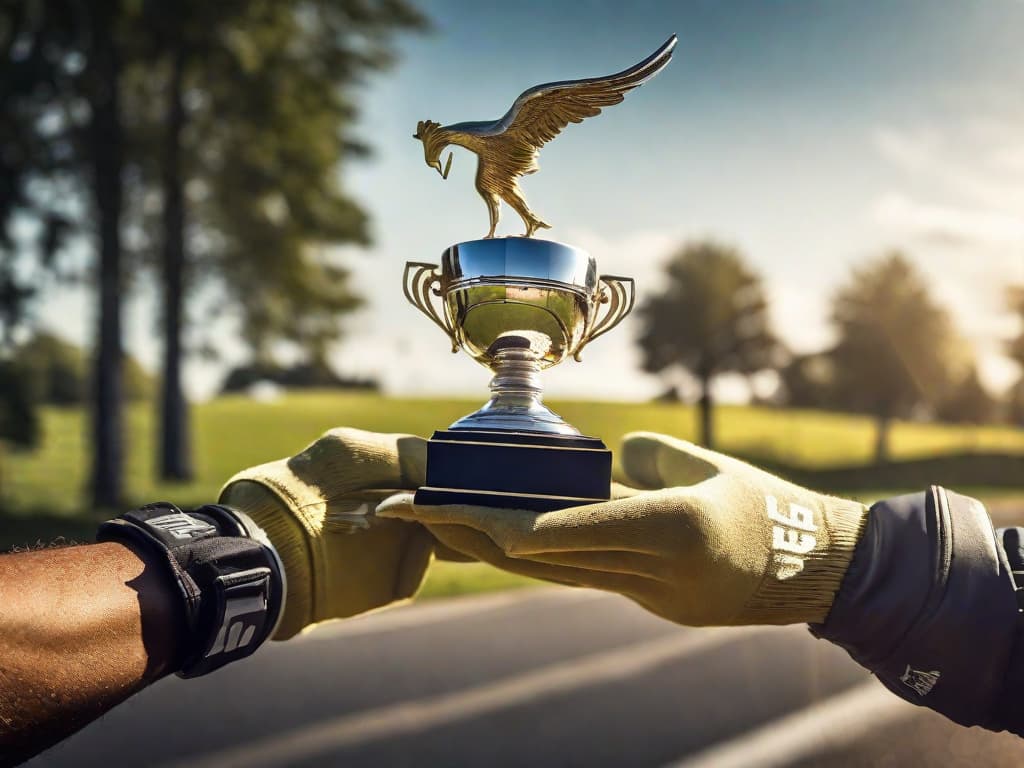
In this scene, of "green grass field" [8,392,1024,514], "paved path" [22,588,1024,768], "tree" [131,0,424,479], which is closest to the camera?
"paved path" [22,588,1024,768]

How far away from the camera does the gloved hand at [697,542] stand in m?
1.95

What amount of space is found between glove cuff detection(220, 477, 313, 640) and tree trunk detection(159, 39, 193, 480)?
42.2ft

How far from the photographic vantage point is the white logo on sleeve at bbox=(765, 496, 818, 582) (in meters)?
2.12

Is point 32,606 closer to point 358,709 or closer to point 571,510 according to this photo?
point 571,510

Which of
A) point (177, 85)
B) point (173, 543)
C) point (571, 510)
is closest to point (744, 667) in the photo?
point (571, 510)

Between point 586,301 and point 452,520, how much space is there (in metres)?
0.96

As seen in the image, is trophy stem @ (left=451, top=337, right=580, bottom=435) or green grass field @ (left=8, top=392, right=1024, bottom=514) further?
green grass field @ (left=8, top=392, right=1024, bottom=514)

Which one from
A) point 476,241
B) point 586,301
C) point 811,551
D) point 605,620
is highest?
point 476,241

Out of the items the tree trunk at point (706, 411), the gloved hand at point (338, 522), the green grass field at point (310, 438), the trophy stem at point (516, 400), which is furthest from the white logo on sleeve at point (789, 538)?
the tree trunk at point (706, 411)

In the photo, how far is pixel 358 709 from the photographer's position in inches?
196

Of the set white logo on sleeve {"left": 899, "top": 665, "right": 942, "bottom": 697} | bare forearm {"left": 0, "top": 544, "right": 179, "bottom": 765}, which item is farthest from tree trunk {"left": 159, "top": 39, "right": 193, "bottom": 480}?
white logo on sleeve {"left": 899, "top": 665, "right": 942, "bottom": 697}

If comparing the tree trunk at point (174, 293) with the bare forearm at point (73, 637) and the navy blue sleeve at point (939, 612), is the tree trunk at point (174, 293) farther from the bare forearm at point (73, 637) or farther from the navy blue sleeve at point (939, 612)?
the navy blue sleeve at point (939, 612)

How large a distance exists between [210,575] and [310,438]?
27.7 metres

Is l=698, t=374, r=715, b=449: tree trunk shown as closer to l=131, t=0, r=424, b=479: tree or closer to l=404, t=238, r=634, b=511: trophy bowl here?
l=131, t=0, r=424, b=479: tree
